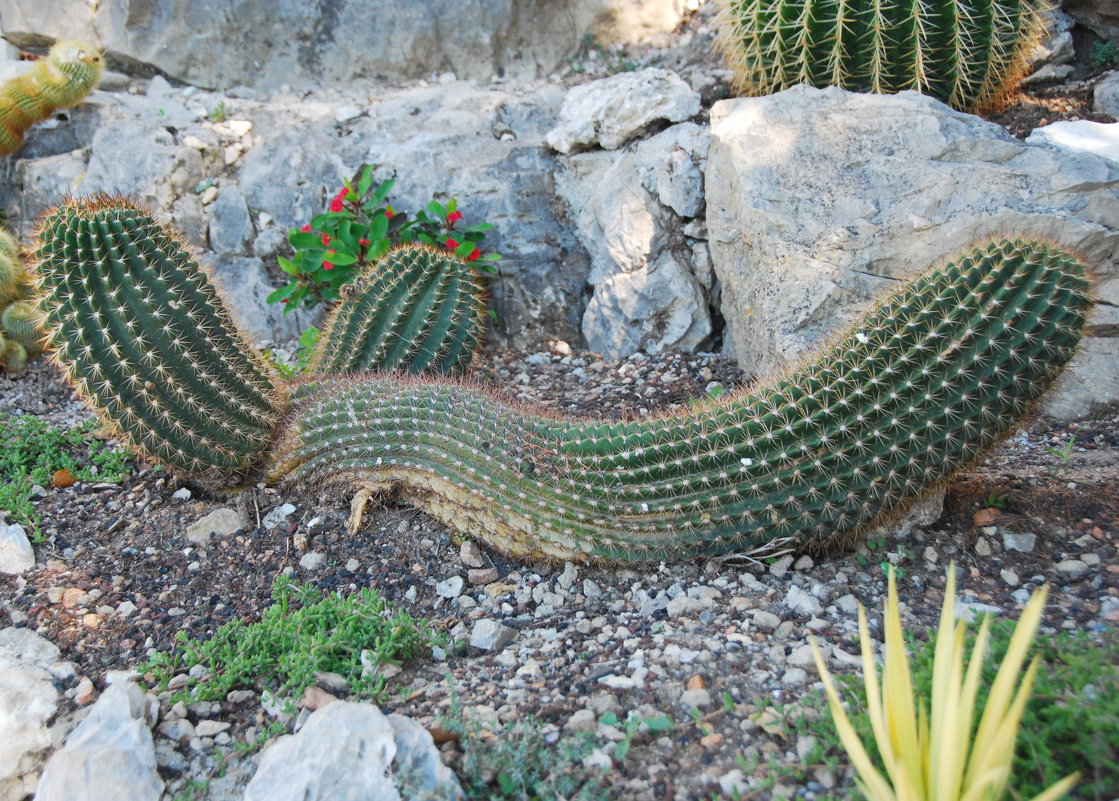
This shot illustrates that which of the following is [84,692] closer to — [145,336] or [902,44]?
[145,336]

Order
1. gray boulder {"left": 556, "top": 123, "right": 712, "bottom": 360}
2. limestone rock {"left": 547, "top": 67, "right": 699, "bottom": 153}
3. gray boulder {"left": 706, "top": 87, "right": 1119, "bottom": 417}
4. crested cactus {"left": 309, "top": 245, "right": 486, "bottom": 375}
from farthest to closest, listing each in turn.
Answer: limestone rock {"left": 547, "top": 67, "right": 699, "bottom": 153} → gray boulder {"left": 556, "top": 123, "right": 712, "bottom": 360} → crested cactus {"left": 309, "top": 245, "right": 486, "bottom": 375} → gray boulder {"left": 706, "top": 87, "right": 1119, "bottom": 417}

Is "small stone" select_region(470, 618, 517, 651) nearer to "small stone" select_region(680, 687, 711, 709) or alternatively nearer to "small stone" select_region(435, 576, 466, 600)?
"small stone" select_region(435, 576, 466, 600)

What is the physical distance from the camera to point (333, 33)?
5.99 m

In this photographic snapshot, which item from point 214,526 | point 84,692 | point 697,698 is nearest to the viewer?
point 697,698

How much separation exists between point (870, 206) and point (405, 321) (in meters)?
2.26

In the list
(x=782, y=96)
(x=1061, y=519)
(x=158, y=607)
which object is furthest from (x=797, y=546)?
(x=782, y=96)

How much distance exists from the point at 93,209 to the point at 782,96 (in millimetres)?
3253

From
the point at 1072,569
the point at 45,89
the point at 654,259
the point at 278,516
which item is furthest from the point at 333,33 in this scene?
the point at 1072,569

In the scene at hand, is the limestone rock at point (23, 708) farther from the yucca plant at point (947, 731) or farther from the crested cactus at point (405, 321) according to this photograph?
the yucca plant at point (947, 731)

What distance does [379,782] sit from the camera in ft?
6.39

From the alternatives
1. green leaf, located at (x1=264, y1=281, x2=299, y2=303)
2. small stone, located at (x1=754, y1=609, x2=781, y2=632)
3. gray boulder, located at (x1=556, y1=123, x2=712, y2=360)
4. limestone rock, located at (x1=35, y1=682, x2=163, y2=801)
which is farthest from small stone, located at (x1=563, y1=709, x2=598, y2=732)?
green leaf, located at (x1=264, y1=281, x2=299, y2=303)

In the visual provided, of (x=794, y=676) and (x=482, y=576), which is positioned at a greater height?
(x=794, y=676)

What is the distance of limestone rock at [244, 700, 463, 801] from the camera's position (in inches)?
76.3

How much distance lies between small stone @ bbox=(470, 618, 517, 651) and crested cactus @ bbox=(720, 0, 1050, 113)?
335 centimetres
